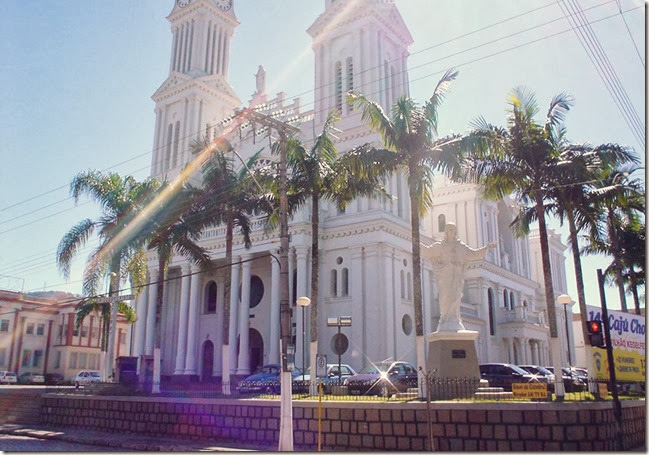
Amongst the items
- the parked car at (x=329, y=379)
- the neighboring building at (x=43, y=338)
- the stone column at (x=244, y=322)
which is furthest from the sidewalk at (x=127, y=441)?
the neighboring building at (x=43, y=338)

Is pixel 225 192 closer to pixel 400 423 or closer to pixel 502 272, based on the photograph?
pixel 400 423

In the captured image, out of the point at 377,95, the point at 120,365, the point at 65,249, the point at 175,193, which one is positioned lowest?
the point at 120,365

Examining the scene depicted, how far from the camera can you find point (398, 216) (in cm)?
3912

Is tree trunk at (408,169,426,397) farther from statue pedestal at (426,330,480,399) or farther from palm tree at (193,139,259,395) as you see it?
palm tree at (193,139,259,395)

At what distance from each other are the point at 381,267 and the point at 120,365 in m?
16.2

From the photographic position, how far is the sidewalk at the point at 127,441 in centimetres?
1711

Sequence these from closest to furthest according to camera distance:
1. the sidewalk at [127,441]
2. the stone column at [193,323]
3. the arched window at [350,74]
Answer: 1. the sidewalk at [127,441]
2. the stone column at [193,323]
3. the arched window at [350,74]

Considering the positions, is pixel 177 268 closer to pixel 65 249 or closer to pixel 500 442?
pixel 65 249

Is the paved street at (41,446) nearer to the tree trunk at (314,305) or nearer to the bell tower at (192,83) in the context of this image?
the tree trunk at (314,305)

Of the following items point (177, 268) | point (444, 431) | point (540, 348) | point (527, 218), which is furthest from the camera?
point (540, 348)

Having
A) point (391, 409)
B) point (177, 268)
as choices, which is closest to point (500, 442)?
point (391, 409)

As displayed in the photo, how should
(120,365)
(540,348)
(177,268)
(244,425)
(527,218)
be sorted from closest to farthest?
(244,425) → (527,218) → (120,365) → (177,268) → (540,348)

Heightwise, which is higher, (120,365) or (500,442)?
(120,365)

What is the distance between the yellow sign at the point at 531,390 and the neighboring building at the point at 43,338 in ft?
167
